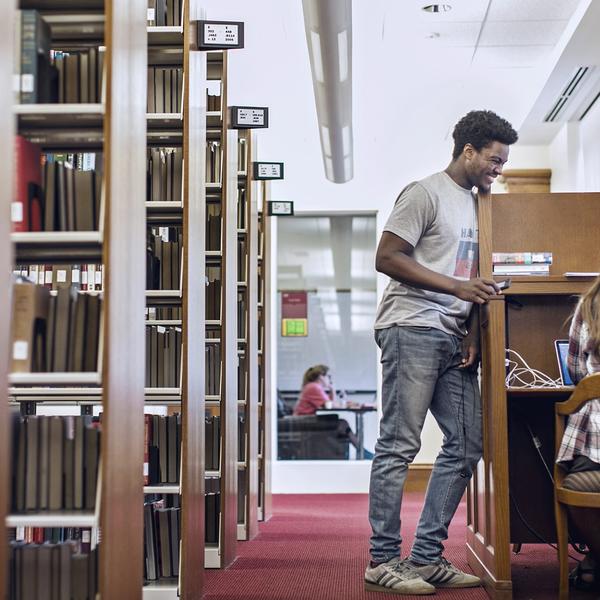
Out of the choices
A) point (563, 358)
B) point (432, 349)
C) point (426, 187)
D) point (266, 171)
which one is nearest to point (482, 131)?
point (426, 187)

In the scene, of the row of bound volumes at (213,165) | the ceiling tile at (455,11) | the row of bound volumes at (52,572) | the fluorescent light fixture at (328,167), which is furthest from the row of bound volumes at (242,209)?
the row of bound volumes at (52,572)

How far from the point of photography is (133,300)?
94.8 inches

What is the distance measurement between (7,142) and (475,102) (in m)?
6.75

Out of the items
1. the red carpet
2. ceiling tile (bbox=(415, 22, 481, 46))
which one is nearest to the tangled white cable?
the red carpet

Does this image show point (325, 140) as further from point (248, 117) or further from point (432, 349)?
point (432, 349)

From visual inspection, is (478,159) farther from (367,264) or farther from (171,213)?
(367,264)

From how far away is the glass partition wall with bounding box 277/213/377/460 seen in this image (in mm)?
8969

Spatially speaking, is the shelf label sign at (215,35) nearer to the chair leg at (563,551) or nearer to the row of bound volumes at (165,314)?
the row of bound volumes at (165,314)

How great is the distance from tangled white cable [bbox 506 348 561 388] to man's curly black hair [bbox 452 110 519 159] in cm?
89

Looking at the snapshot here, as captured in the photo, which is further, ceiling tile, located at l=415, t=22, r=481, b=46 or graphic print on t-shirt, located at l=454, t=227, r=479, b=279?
ceiling tile, located at l=415, t=22, r=481, b=46

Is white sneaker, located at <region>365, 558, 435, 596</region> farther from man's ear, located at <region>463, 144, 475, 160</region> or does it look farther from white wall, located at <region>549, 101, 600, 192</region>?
white wall, located at <region>549, 101, 600, 192</region>

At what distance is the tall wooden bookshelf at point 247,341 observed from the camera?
202 inches

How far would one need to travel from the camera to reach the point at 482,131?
3.42m

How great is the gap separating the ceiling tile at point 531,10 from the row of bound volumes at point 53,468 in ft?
15.8
